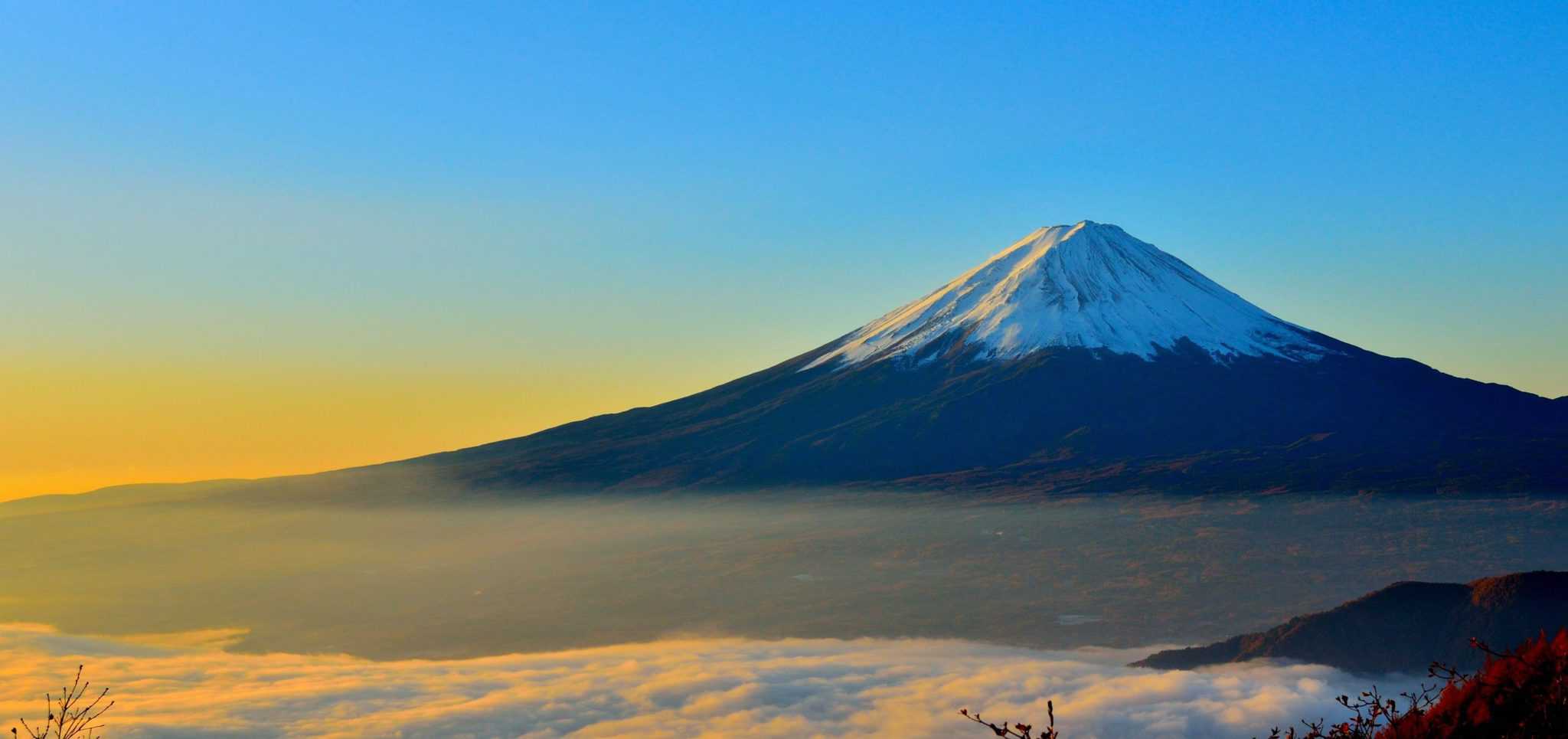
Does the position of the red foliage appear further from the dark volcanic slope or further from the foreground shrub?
the dark volcanic slope

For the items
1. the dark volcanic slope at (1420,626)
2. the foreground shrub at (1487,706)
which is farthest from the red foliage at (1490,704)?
the dark volcanic slope at (1420,626)

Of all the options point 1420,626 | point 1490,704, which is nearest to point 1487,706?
point 1490,704

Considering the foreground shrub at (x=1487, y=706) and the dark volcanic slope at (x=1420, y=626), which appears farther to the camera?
the dark volcanic slope at (x=1420, y=626)

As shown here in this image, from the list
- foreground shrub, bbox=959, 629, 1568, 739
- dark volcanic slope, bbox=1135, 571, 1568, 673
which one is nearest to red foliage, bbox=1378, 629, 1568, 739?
foreground shrub, bbox=959, 629, 1568, 739

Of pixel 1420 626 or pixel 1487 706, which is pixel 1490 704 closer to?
pixel 1487 706

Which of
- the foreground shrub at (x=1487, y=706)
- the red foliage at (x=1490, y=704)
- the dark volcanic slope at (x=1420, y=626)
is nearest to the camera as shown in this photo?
the foreground shrub at (x=1487, y=706)

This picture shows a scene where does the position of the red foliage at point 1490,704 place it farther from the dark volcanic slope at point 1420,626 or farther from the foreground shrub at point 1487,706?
the dark volcanic slope at point 1420,626

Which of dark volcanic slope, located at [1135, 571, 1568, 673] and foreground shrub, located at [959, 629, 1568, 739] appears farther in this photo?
dark volcanic slope, located at [1135, 571, 1568, 673]

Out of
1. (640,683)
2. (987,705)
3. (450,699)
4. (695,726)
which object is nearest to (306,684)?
(450,699)
